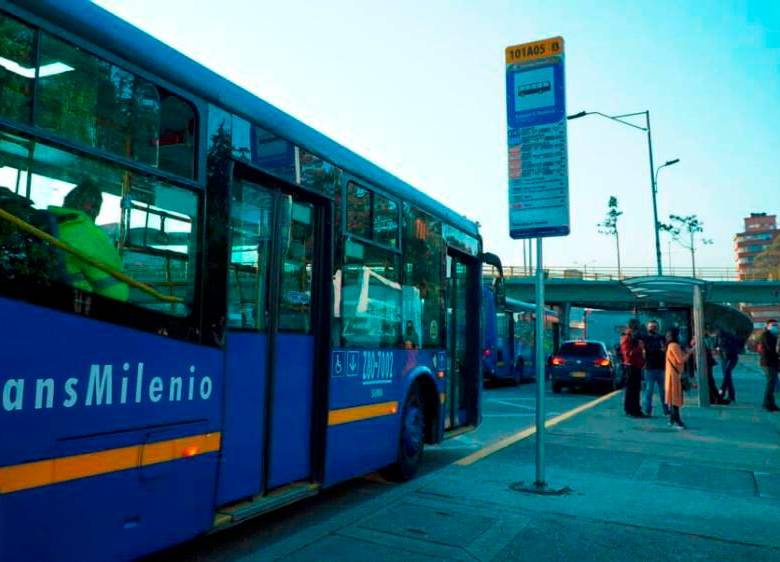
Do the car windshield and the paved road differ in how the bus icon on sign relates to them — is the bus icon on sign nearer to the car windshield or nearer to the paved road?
the paved road

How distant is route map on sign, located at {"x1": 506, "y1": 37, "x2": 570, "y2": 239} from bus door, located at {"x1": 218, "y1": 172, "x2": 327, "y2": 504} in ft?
7.79

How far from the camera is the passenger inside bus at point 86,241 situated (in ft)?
11.1

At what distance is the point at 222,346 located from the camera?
439 centimetres

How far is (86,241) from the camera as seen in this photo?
3.48 m

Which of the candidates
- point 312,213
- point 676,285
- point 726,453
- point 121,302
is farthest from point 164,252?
point 676,285

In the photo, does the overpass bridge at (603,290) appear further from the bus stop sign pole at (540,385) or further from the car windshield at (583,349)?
the bus stop sign pole at (540,385)

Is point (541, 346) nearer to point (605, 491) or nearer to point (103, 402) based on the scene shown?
point (605, 491)

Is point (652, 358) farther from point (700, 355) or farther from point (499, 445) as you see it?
point (499, 445)

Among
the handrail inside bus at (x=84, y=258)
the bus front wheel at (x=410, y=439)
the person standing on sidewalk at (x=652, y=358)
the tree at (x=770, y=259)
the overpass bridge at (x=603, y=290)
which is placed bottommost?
the bus front wheel at (x=410, y=439)

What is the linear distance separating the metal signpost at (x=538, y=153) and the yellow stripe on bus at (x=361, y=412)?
1.45 meters

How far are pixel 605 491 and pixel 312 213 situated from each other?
3.90 m

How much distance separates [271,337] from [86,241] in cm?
182

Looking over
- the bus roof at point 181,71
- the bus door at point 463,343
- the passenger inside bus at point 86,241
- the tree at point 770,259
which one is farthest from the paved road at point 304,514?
the tree at point 770,259

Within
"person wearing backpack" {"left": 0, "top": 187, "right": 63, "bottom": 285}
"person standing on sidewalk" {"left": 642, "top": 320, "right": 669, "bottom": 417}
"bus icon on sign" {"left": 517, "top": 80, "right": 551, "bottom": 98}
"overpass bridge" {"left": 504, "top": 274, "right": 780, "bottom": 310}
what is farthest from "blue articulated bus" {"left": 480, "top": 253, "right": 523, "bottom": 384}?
"overpass bridge" {"left": 504, "top": 274, "right": 780, "bottom": 310}
